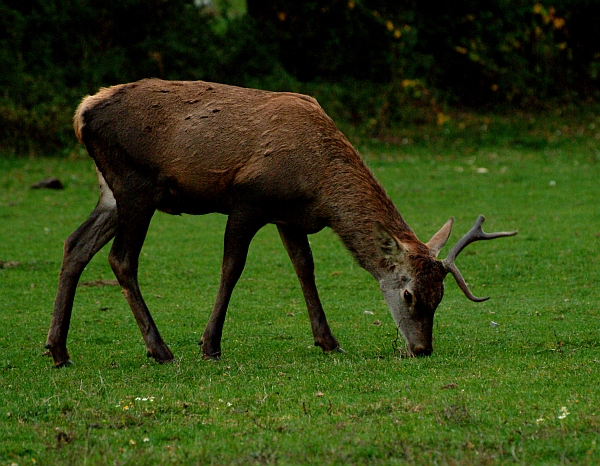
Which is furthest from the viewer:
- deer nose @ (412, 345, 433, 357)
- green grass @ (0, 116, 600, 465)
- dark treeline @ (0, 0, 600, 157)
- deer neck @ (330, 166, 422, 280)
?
dark treeline @ (0, 0, 600, 157)

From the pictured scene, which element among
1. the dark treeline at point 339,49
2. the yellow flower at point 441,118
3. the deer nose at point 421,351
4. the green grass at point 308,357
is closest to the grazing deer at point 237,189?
the deer nose at point 421,351

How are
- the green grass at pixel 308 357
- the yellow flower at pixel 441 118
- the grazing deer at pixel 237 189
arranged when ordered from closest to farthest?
the green grass at pixel 308 357, the grazing deer at pixel 237 189, the yellow flower at pixel 441 118

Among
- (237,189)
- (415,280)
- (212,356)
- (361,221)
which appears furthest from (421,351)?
(237,189)

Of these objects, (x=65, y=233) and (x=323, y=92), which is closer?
(x=65, y=233)

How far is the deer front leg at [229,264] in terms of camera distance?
791cm

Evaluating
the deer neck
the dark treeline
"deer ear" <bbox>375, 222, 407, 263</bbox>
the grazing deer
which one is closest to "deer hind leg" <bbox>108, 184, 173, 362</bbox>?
the grazing deer

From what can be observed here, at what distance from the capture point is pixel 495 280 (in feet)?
38.3

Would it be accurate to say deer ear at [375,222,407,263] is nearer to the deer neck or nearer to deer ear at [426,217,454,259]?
the deer neck

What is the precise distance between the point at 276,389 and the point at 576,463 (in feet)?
7.46

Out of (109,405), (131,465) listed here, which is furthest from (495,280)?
(131,465)

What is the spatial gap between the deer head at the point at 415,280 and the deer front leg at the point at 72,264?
2.39m

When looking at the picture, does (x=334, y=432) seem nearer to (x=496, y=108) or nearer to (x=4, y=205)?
(x=4, y=205)

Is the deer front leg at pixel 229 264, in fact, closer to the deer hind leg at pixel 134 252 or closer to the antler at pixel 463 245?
the deer hind leg at pixel 134 252

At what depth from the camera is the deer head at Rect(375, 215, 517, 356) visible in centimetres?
778
